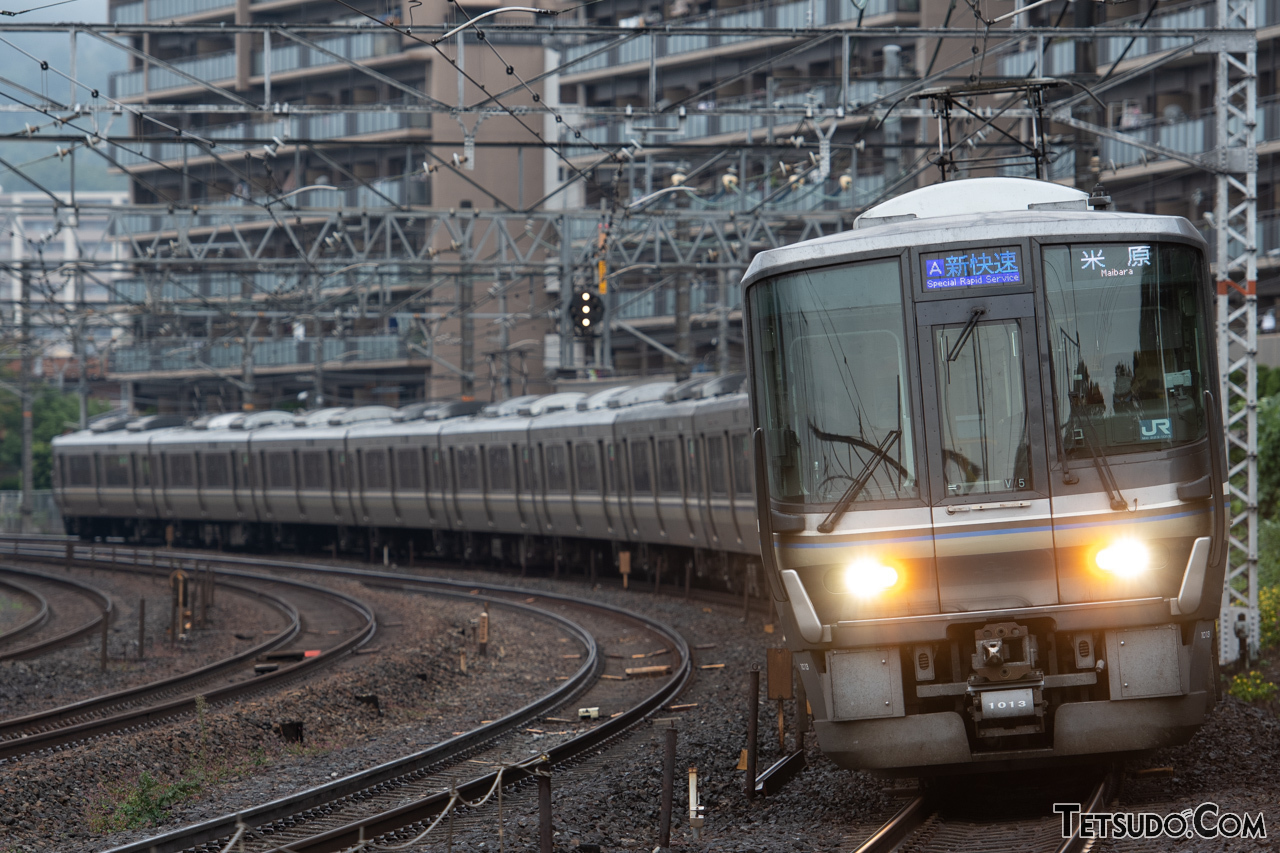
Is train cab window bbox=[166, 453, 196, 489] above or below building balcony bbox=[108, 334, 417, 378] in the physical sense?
below

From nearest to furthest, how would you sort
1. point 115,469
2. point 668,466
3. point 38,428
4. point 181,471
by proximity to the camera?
point 668,466, point 181,471, point 115,469, point 38,428

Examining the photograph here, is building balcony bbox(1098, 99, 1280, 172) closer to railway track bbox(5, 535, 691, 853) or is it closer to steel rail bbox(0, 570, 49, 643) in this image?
railway track bbox(5, 535, 691, 853)

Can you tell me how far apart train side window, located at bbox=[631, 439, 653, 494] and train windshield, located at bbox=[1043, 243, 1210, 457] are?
16355mm

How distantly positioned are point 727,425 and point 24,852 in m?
12.6

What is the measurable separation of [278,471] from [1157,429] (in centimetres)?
3093

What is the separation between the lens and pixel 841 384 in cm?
817

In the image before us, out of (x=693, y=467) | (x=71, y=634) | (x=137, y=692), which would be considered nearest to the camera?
(x=137, y=692)

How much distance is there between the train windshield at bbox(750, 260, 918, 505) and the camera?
806 centimetres

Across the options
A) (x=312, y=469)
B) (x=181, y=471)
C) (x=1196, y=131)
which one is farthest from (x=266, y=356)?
(x=1196, y=131)

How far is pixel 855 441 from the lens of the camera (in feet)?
26.6

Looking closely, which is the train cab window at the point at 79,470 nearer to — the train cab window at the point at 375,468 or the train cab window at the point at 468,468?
the train cab window at the point at 375,468

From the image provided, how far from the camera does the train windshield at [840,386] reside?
26.5ft

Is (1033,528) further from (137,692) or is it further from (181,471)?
(181,471)

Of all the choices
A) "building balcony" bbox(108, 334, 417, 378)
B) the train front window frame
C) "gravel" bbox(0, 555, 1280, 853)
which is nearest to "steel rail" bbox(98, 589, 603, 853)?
"gravel" bbox(0, 555, 1280, 853)
